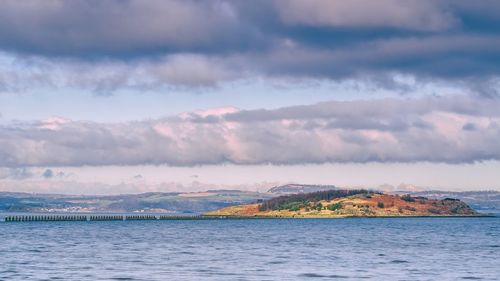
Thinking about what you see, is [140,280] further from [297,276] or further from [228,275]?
[297,276]

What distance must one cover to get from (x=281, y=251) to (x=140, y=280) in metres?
52.6

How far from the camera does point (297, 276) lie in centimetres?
9494

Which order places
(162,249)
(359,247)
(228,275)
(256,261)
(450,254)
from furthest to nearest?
(359,247), (162,249), (450,254), (256,261), (228,275)

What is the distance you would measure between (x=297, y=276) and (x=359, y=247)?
60.2m

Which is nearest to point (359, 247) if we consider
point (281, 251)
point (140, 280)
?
point (281, 251)

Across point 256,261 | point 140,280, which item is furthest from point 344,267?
point 140,280

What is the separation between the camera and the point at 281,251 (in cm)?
13888

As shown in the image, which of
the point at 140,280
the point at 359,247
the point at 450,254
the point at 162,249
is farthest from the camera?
the point at 359,247

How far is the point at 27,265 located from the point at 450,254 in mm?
66630

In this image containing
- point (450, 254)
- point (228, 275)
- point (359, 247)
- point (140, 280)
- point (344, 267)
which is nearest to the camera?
point (140, 280)

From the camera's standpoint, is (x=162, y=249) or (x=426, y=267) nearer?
(x=426, y=267)

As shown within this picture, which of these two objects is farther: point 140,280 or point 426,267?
point 426,267

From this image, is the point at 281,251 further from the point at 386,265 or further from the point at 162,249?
the point at 386,265

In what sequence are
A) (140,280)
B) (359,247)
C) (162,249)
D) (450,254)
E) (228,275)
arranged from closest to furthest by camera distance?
1. (140,280)
2. (228,275)
3. (450,254)
4. (162,249)
5. (359,247)
